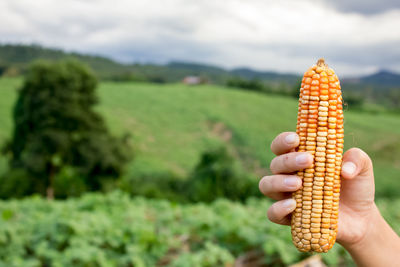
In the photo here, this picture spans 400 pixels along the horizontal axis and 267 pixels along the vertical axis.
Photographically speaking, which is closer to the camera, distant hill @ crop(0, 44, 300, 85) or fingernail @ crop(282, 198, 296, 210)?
fingernail @ crop(282, 198, 296, 210)

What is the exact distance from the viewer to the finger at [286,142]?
5.72 ft

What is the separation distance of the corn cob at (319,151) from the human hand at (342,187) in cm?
8

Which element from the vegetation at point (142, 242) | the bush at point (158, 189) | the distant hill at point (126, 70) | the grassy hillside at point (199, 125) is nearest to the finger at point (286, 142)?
the vegetation at point (142, 242)

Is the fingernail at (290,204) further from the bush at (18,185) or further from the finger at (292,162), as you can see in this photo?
the bush at (18,185)

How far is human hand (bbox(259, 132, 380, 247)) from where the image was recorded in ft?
5.73

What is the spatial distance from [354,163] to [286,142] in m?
0.44

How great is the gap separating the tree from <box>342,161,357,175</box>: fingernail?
47.7 feet

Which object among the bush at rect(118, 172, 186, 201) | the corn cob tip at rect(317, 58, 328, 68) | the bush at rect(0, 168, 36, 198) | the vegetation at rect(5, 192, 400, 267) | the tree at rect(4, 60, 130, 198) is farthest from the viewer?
the bush at rect(0, 168, 36, 198)

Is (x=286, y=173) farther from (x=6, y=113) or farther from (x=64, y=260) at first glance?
(x=6, y=113)

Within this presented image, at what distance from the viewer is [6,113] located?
103 feet

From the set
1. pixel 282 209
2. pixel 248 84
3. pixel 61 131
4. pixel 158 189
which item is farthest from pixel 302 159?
pixel 248 84

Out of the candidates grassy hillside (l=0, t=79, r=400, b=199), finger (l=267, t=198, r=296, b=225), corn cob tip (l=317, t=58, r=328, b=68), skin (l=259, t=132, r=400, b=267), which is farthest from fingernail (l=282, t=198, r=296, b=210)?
grassy hillside (l=0, t=79, r=400, b=199)

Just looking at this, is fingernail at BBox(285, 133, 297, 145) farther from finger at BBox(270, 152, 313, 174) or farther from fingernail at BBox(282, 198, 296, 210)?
fingernail at BBox(282, 198, 296, 210)

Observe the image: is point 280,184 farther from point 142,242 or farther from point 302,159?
point 142,242
